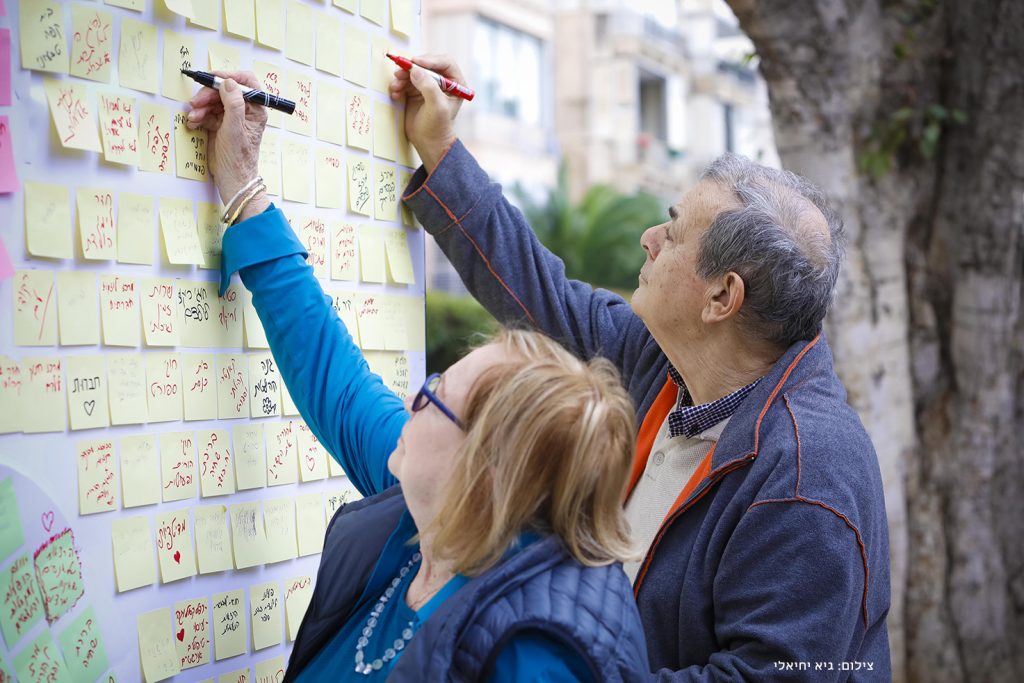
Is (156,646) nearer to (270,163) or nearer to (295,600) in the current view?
(295,600)

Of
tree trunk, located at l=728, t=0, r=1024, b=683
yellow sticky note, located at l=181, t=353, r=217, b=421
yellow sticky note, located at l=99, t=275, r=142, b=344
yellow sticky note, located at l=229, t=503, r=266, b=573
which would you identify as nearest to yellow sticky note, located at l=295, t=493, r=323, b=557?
yellow sticky note, located at l=229, t=503, r=266, b=573

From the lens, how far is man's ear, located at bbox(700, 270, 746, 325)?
2.23 meters

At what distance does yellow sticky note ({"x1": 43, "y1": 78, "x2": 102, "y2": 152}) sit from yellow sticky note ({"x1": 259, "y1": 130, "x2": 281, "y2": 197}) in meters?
0.38

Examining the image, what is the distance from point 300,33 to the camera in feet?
7.12

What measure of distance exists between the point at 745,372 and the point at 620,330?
20.2 inches

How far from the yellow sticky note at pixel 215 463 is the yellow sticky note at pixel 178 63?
613 millimetres

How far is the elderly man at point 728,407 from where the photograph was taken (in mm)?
1938

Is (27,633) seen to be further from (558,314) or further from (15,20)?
(558,314)

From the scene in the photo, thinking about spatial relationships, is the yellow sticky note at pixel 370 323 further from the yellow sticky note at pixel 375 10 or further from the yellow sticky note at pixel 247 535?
the yellow sticky note at pixel 375 10

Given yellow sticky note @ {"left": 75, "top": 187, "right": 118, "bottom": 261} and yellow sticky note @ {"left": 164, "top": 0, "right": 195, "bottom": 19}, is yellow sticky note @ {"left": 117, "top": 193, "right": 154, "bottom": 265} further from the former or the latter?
yellow sticky note @ {"left": 164, "top": 0, "right": 195, "bottom": 19}

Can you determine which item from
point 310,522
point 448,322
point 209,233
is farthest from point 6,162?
point 448,322

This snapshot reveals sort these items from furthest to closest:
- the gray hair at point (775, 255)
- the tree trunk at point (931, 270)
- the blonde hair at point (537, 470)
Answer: the tree trunk at point (931, 270), the gray hair at point (775, 255), the blonde hair at point (537, 470)

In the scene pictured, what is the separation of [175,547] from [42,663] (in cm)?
31

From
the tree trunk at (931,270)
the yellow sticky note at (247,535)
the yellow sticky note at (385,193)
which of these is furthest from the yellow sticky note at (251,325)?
the tree trunk at (931,270)
